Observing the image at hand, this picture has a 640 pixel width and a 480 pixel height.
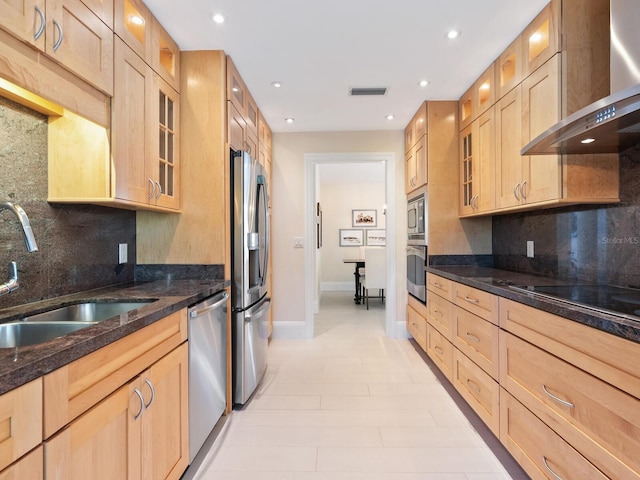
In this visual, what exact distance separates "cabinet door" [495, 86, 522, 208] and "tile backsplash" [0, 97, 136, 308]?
8.37ft

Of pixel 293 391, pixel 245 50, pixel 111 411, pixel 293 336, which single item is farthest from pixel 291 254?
pixel 111 411

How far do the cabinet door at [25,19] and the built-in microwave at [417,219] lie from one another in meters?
2.83

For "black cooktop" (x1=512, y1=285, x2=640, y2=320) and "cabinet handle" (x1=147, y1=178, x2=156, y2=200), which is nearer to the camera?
"black cooktop" (x1=512, y1=285, x2=640, y2=320)

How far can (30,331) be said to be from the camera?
1237 millimetres

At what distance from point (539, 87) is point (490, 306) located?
4.18 ft

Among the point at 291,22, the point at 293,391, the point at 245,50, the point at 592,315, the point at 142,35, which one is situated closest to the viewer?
the point at 592,315

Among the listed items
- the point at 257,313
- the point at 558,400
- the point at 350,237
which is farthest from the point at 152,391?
the point at 350,237

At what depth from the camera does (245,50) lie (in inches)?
88.4

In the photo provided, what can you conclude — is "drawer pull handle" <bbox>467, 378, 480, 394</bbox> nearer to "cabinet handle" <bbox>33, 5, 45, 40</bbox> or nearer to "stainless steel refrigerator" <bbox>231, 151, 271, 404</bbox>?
"stainless steel refrigerator" <bbox>231, 151, 271, 404</bbox>

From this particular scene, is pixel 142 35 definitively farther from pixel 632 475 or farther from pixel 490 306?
pixel 632 475

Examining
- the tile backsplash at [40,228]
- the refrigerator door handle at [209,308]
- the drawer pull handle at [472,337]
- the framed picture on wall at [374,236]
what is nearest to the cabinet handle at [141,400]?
the refrigerator door handle at [209,308]

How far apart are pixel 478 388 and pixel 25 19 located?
8.68ft

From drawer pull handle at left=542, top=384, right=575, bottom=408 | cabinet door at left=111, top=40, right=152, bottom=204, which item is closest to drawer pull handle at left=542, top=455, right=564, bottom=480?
drawer pull handle at left=542, top=384, right=575, bottom=408

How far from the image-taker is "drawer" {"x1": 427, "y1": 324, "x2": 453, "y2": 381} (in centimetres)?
245
